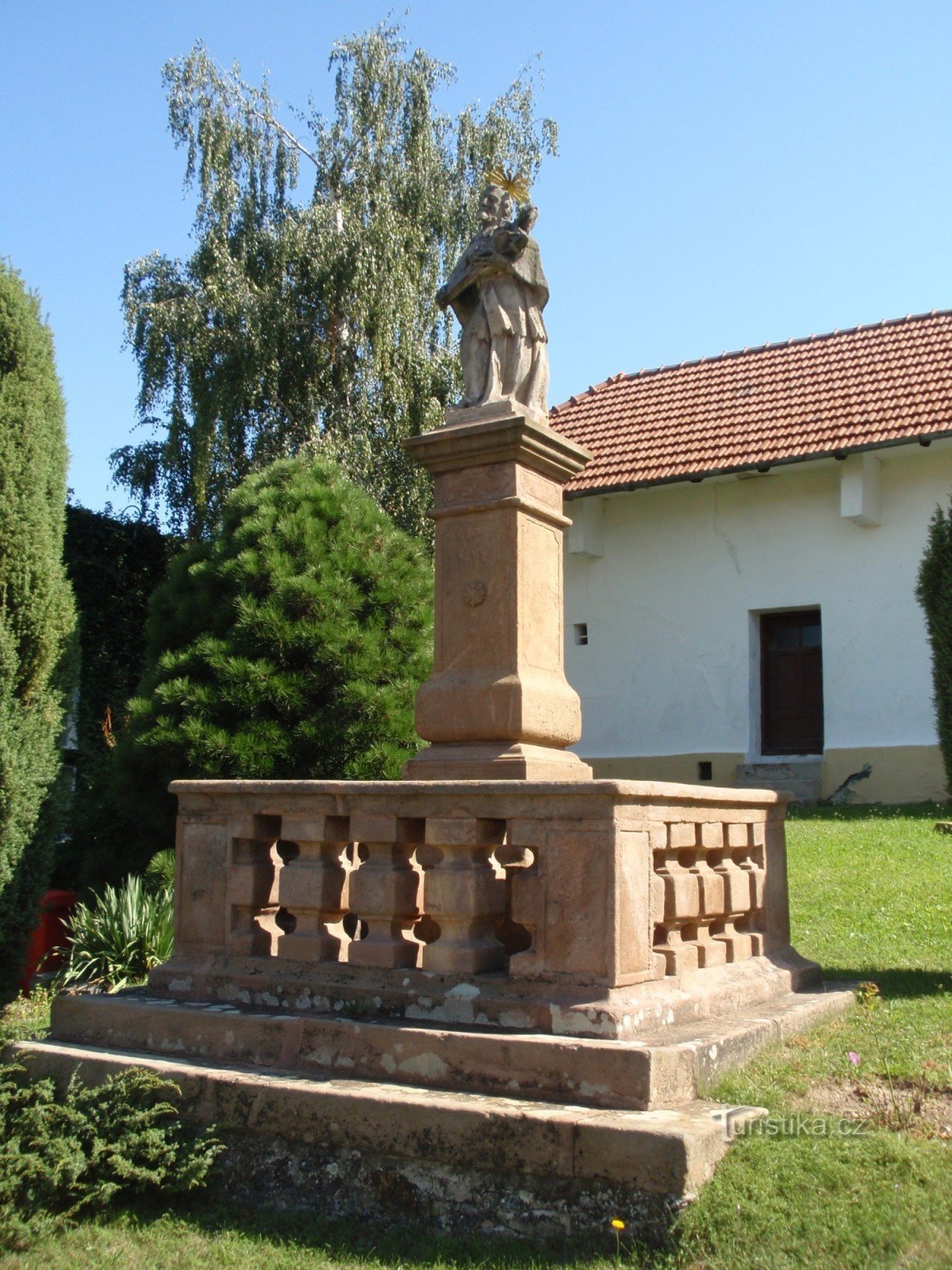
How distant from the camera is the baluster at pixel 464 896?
4.44 metres

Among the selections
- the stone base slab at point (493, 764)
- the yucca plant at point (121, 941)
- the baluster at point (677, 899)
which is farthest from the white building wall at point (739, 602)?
the baluster at point (677, 899)

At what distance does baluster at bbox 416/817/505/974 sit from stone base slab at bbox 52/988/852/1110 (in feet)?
0.91

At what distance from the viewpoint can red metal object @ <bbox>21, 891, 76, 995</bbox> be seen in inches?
325

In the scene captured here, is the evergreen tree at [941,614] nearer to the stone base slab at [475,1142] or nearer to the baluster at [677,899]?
the baluster at [677,899]

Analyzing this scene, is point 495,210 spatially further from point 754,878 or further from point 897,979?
point 897,979

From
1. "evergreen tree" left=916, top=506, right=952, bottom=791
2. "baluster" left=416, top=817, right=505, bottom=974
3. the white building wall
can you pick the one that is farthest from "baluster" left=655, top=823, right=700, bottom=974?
the white building wall

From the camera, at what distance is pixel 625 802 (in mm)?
4211

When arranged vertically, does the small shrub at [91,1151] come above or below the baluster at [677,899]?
below

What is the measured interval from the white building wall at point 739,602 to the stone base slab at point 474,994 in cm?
1001

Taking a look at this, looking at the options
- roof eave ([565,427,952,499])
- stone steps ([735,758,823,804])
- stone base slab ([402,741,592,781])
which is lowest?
stone steps ([735,758,823,804])

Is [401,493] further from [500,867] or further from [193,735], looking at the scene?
[500,867]

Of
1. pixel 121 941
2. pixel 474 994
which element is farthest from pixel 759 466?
pixel 474 994

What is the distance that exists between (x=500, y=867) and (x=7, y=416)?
4.38m

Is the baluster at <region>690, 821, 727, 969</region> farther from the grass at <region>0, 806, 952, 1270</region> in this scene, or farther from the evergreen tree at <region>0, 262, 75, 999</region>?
the evergreen tree at <region>0, 262, 75, 999</region>
